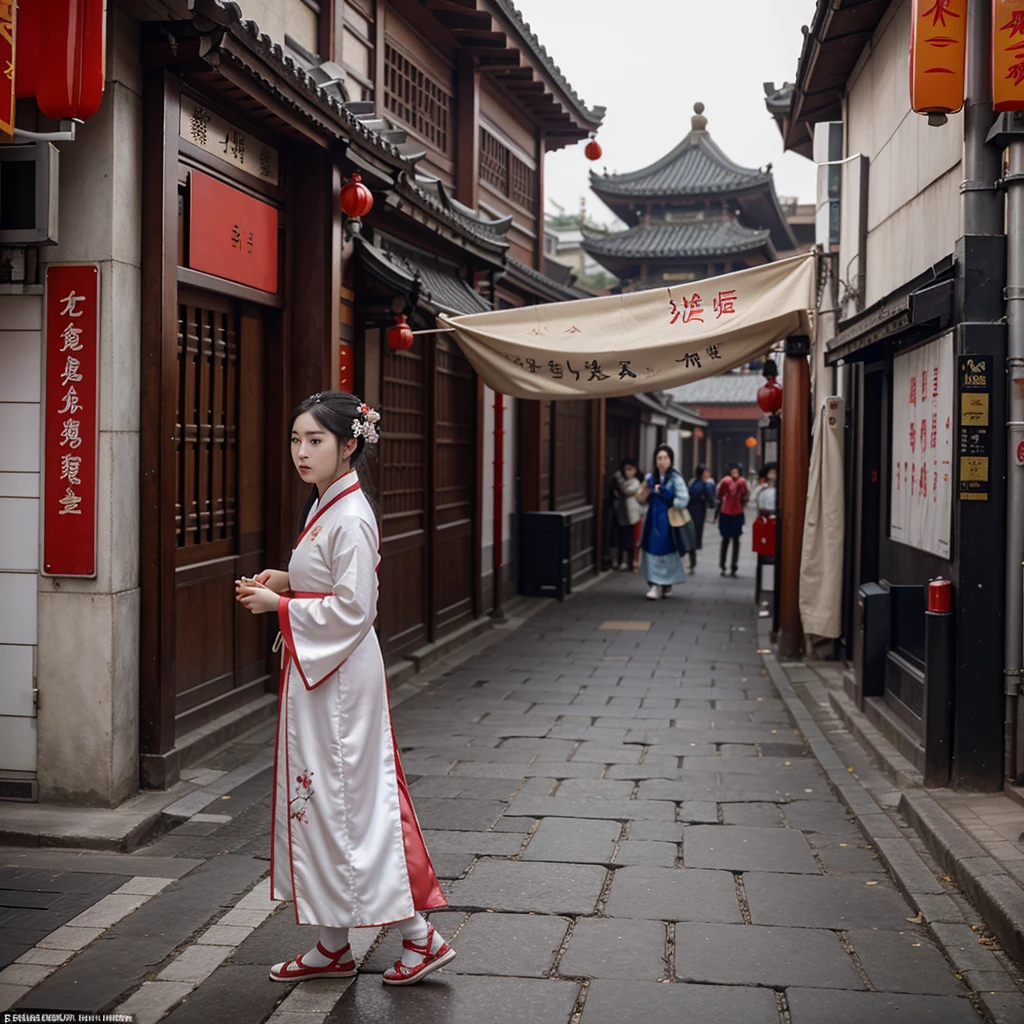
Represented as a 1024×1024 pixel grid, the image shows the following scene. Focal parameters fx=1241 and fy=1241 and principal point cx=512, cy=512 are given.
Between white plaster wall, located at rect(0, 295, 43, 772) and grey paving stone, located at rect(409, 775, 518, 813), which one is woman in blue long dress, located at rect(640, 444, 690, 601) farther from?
white plaster wall, located at rect(0, 295, 43, 772)

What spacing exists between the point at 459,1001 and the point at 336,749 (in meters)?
1.00

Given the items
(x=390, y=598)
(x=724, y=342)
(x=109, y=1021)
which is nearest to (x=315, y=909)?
(x=109, y=1021)

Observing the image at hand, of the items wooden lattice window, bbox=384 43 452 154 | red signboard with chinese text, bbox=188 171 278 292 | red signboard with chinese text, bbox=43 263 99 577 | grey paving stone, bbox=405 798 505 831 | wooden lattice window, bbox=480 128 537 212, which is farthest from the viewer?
wooden lattice window, bbox=480 128 537 212

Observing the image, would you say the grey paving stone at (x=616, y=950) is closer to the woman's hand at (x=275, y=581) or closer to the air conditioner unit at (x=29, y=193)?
the woman's hand at (x=275, y=581)

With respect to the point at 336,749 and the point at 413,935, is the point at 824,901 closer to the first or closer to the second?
the point at 413,935

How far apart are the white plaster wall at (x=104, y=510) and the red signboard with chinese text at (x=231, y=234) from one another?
776 mm

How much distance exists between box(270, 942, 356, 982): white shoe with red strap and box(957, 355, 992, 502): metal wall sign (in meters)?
4.14

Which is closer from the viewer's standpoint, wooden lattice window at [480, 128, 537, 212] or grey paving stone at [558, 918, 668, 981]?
grey paving stone at [558, 918, 668, 981]

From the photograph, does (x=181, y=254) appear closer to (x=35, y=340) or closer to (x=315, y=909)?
(x=35, y=340)

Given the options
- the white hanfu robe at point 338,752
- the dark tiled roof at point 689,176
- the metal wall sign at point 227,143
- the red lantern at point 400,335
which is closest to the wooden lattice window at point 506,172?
the red lantern at point 400,335

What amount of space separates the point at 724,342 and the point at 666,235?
29.8 m

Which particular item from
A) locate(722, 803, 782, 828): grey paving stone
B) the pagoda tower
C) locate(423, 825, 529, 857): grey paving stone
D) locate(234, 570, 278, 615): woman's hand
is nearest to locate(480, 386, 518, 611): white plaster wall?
locate(722, 803, 782, 828): grey paving stone

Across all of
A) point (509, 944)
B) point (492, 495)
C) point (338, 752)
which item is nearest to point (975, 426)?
point (509, 944)

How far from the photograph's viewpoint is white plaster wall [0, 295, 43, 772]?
262 inches
